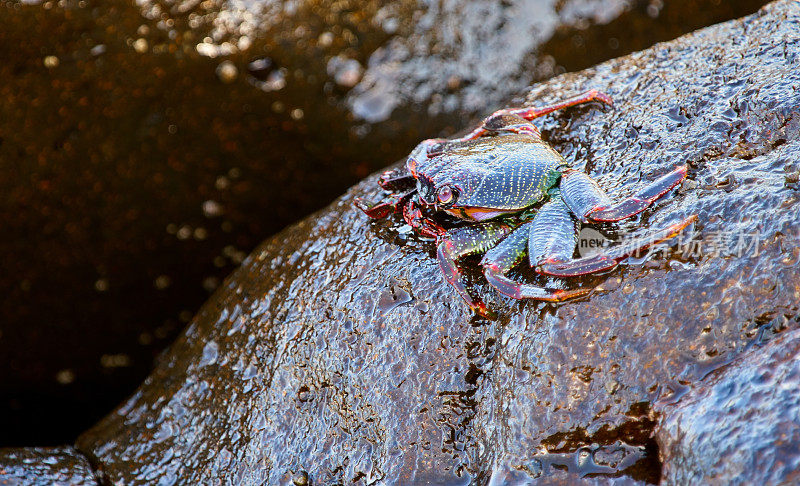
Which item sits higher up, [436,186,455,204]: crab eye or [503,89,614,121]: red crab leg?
[503,89,614,121]: red crab leg

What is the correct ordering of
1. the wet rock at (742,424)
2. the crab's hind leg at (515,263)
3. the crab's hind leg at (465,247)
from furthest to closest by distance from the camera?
the crab's hind leg at (465,247) → the crab's hind leg at (515,263) → the wet rock at (742,424)

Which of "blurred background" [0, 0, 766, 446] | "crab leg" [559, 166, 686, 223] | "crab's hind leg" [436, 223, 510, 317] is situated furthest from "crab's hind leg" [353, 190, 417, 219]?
"blurred background" [0, 0, 766, 446]

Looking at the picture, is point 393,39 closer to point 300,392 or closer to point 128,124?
point 128,124

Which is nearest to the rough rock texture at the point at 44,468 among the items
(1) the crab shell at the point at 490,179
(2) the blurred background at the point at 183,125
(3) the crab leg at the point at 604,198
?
(2) the blurred background at the point at 183,125

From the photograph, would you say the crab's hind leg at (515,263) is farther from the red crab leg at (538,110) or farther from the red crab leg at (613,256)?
the red crab leg at (538,110)

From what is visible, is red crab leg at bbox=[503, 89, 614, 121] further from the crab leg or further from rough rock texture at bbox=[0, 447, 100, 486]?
rough rock texture at bbox=[0, 447, 100, 486]

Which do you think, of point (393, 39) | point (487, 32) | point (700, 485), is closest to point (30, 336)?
point (393, 39)
